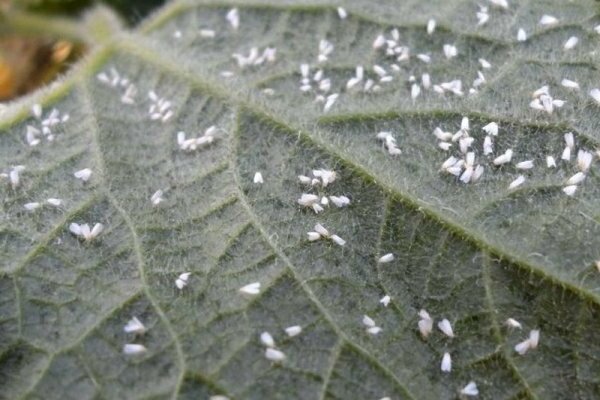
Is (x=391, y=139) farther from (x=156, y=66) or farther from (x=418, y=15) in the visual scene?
(x=156, y=66)

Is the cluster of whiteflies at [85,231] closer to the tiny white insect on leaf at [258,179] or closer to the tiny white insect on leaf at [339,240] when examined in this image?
the tiny white insect on leaf at [258,179]

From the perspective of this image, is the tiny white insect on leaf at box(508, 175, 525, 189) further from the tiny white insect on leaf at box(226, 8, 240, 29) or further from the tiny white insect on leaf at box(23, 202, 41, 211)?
the tiny white insect on leaf at box(23, 202, 41, 211)

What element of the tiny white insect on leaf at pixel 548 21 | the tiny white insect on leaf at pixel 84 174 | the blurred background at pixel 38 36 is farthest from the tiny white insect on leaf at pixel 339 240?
the blurred background at pixel 38 36

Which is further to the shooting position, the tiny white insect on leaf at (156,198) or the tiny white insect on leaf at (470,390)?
the tiny white insect on leaf at (156,198)

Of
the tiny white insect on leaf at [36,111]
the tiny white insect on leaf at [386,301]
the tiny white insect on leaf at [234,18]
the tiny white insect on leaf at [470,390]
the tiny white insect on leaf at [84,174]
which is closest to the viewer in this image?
the tiny white insect on leaf at [470,390]

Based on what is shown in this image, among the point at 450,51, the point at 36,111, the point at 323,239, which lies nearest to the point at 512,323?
the point at 323,239

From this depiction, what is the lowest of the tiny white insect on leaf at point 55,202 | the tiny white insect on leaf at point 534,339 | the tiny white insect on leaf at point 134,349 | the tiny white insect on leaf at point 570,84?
the tiny white insect on leaf at point 534,339

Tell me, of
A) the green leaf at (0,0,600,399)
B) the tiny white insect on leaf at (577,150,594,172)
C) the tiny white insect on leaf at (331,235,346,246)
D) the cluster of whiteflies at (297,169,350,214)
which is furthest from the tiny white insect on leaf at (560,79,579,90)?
the tiny white insect on leaf at (331,235,346,246)
